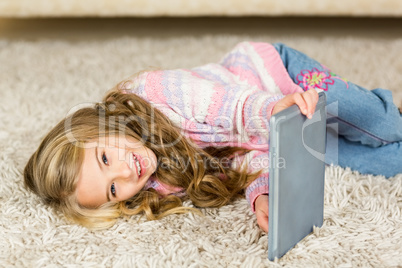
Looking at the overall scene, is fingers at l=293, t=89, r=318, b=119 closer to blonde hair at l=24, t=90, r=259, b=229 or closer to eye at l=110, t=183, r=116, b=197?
blonde hair at l=24, t=90, r=259, b=229

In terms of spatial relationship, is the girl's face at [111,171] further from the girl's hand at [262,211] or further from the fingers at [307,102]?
the fingers at [307,102]

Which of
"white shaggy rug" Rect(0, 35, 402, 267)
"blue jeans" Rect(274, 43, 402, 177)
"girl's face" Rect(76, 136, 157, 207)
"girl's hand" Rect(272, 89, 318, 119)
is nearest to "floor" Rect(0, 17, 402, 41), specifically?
"white shaggy rug" Rect(0, 35, 402, 267)

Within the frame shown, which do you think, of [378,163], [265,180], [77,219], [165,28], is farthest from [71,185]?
[165,28]

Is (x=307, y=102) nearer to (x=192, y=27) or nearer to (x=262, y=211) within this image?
(x=262, y=211)

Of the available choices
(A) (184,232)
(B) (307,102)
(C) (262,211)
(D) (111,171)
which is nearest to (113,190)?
(D) (111,171)

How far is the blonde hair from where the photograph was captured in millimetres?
958

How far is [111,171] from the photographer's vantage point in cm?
94

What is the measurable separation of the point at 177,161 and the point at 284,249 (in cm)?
32

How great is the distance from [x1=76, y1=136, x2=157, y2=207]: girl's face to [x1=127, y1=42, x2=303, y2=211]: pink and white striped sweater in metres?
0.07

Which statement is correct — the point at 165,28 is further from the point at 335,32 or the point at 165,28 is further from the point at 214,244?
the point at 214,244

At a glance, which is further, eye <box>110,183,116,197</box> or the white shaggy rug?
eye <box>110,183,116,197</box>

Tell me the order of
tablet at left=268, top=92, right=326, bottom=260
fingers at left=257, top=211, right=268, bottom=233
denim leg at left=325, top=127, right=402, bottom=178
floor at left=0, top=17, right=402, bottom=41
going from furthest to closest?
floor at left=0, top=17, right=402, bottom=41, denim leg at left=325, top=127, right=402, bottom=178, fingers at left=257, top=211, right=268, bottom=233, tablet at left=268, top=92, right=326, bottom=260

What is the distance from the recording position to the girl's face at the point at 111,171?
3.08 feet

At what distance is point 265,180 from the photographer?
1.00m
